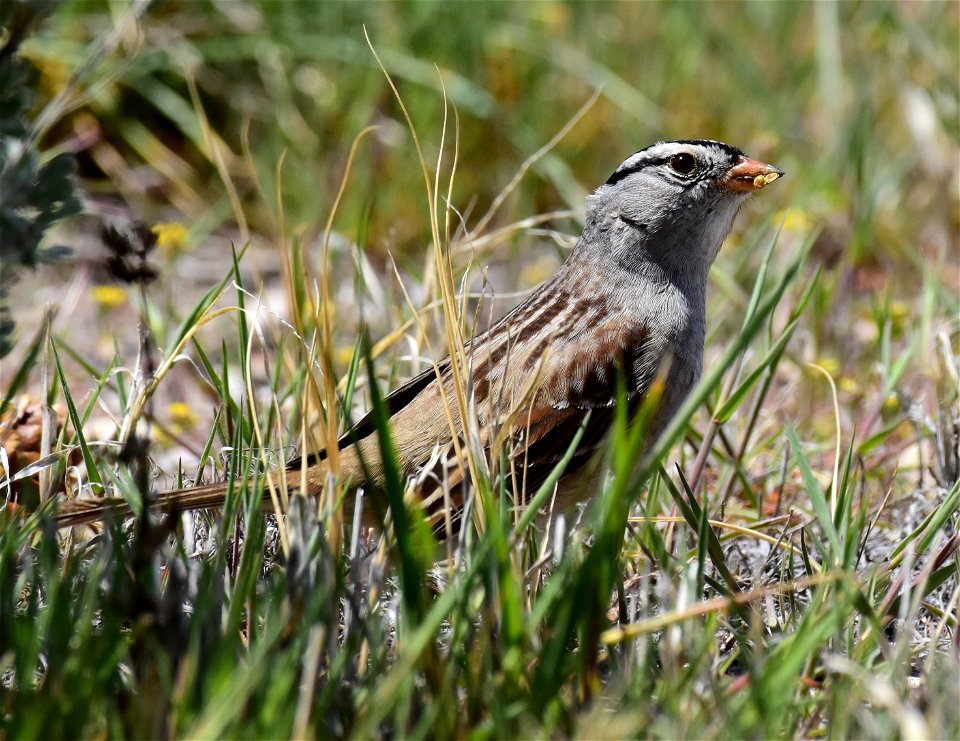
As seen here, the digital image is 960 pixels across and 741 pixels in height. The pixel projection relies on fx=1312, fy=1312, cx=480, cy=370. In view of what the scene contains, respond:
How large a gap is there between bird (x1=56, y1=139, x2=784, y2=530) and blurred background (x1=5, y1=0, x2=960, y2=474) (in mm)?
1662

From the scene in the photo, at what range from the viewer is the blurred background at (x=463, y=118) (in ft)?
17.5

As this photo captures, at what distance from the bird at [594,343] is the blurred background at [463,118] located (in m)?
1.66

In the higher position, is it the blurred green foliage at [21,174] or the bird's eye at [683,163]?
the blurred green foliage at [21,174]

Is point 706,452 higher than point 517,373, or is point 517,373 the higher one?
point 517,373

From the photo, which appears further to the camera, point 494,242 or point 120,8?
point 120,8

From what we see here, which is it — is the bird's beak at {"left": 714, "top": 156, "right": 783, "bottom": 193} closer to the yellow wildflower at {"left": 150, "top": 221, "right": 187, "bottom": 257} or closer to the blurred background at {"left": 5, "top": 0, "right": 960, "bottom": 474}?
the blurred background at {"left": 5, "top": 0, "right": 960, "bottom": 474}

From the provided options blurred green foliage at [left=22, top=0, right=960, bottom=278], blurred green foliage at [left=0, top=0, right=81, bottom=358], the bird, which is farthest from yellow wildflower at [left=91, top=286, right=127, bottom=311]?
blurred green foliage at [left=0, top=0, right=81, bottom=358]

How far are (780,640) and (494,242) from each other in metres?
1.63

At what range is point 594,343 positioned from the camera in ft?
10.3

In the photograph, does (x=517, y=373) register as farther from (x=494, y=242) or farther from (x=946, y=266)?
(x=946, y=266)

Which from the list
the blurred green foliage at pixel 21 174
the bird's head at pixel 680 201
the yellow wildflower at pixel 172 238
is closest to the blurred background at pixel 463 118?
the yellow wildflower at pixel 172 238

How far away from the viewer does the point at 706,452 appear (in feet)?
9.77

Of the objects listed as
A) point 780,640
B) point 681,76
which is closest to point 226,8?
point 681,76

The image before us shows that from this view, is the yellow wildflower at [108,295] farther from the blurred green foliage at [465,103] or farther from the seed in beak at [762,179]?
the seed in beak at [762,179]
